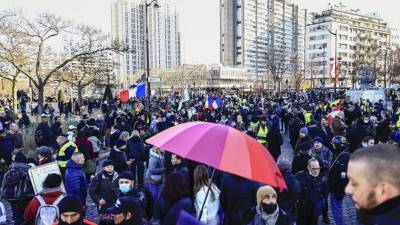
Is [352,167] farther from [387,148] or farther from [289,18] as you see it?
[289,18]

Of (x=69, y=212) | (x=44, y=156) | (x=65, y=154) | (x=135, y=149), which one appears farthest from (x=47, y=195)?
(x=135, y=149)

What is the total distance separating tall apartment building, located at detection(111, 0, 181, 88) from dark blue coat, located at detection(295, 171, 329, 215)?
91813mm

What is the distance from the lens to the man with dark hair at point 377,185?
1895mm

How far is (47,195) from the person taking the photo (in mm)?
5152

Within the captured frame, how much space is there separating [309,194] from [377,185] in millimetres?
4749

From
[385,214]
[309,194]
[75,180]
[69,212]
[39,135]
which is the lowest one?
[309,194]

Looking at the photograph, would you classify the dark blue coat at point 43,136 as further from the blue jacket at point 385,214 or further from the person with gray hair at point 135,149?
the blue jacket at point 385,214

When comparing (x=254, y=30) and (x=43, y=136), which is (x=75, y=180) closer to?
(x=43, y=136)

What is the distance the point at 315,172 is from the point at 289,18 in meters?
163

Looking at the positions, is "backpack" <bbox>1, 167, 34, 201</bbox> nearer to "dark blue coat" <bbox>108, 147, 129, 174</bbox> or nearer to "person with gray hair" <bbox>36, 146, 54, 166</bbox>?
"person with gray hair" <bbox>36, 146, 54, 166</bbox>

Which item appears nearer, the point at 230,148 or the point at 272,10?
the point at 230,148

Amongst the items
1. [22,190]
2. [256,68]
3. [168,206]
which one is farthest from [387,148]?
[256,68]

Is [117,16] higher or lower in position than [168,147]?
higher

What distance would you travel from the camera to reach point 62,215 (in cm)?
425
